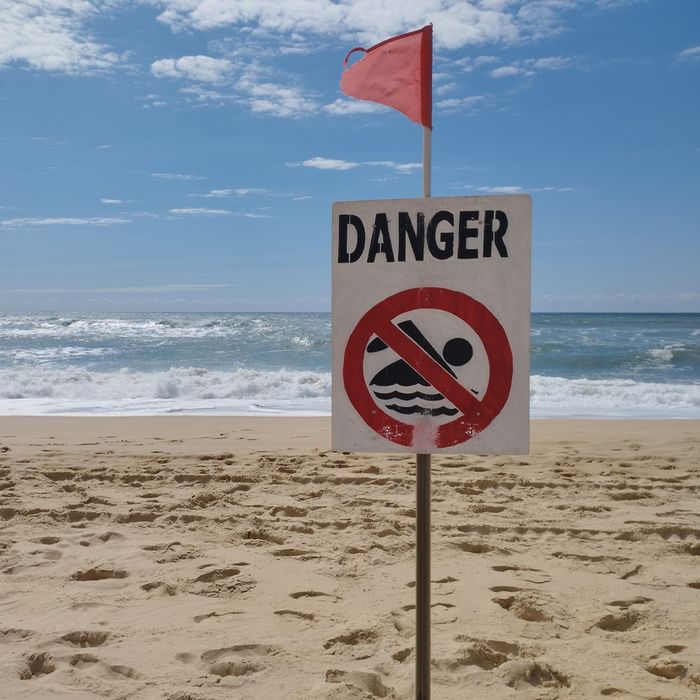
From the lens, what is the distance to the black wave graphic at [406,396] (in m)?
2.09

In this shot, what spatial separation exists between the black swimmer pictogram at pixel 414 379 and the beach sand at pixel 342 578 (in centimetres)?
132

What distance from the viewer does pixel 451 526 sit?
4816 millimetres

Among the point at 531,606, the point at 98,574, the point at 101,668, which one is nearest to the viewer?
the point at 101,668

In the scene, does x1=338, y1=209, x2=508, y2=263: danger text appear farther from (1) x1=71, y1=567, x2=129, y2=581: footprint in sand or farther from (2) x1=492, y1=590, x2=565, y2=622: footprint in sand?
(1) x1=71, y1=567, x2=129, y2=581: footprint in sand

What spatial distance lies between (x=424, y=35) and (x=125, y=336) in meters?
38.9

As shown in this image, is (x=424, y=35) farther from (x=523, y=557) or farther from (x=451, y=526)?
(x=451, y=526)

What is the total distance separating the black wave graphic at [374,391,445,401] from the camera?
2090 millimetres

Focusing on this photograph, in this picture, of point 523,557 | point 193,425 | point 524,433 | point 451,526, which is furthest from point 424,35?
point 193,425

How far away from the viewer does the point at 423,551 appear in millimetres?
2271

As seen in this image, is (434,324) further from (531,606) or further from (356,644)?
(531,606)

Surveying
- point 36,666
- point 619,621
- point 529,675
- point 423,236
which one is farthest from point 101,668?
point 619,621

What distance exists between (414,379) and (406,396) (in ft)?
0.20

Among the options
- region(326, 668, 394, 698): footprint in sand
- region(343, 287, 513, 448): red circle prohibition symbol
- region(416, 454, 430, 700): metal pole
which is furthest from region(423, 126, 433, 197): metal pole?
region(326, 668, 394, 698): footprint in sand

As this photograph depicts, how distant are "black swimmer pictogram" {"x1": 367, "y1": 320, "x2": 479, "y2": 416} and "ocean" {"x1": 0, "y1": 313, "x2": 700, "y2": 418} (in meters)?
10.2
